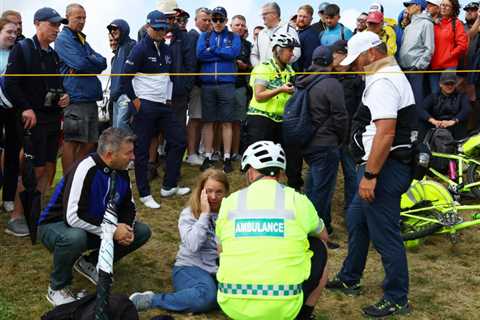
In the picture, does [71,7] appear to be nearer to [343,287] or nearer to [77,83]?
[77,83]

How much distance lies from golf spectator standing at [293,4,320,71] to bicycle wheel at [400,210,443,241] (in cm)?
317

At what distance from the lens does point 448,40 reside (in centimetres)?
842

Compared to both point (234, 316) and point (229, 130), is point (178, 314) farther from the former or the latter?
point (229, 130)

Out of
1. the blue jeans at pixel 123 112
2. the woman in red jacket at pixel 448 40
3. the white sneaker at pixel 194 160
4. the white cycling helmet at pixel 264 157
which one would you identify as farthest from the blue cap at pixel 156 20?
the woman in red jacket at pixel 448 40

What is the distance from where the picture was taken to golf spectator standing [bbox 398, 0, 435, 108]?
27.3 ft

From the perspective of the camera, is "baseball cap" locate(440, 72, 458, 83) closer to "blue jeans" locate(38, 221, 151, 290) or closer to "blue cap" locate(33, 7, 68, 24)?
"blue cap" locate(33, 7, 68, 24)

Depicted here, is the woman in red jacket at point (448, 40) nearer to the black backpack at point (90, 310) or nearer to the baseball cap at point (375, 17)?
the baseball cap at point (375, 17)

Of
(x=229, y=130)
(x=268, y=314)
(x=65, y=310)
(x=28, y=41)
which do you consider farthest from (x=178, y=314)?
(x=229, y=130)

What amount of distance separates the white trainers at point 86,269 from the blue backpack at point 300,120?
238 centimetres

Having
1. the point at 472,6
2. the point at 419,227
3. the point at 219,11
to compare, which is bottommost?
the point at 419,227

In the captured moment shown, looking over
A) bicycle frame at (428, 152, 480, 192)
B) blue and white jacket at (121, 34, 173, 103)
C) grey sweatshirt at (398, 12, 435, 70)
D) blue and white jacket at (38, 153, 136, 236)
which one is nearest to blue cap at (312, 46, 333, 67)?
blue and white jacket at (121, 34, 173, 103)

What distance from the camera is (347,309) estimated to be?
4.94 m

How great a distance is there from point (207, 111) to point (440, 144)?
3.19m

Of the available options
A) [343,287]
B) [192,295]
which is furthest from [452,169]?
[192,295]
